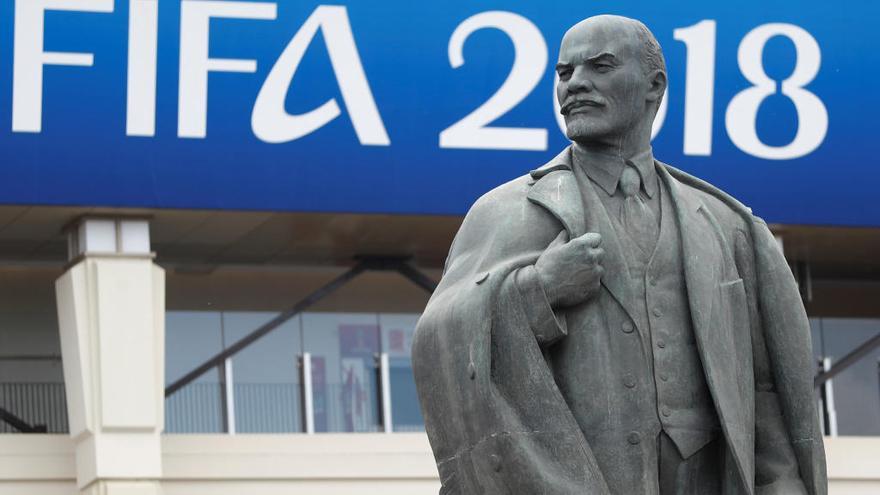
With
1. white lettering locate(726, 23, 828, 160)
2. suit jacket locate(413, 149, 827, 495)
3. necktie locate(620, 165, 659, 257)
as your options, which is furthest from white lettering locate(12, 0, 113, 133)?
necktie locate(620, 165, 659, 257)

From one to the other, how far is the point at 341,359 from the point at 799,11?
8.01 meters

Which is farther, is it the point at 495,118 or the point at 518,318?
the point at 495,118

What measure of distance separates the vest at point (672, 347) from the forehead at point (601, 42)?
62 centimetres

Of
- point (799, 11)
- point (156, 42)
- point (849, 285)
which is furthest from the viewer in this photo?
point (849, 285)

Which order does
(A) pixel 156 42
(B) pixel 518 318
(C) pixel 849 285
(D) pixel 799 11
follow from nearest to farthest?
(B) pixel 518 318 < (A) pixel 156 42 < (D) pixel 799 11 < (C) pixel 849 285

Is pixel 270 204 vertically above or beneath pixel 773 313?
above

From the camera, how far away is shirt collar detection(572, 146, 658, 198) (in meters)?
9.35

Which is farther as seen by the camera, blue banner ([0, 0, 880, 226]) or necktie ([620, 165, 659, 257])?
blue banner ([0, 0, 880, 226])

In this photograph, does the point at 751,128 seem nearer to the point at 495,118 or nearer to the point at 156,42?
the point at 495,118

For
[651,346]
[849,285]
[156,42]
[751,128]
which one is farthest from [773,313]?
[849,285]

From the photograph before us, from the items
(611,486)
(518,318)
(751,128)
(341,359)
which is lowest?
(611,486)

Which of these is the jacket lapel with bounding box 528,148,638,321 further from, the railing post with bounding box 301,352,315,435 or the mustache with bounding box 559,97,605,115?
the railing post with bounding box 301,352,315,435

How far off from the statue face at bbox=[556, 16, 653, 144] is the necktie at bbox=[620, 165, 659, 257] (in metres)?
0.18

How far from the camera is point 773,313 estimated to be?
934 centimetres
